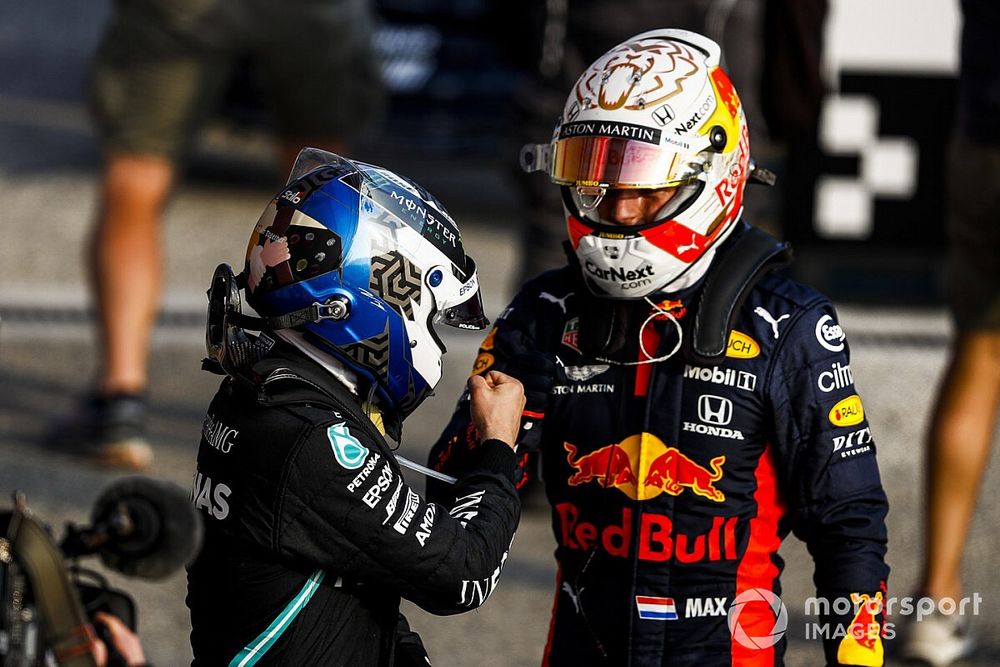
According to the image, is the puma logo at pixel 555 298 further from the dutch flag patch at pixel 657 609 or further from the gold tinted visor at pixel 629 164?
the dutch flag patch at pixel 657 609

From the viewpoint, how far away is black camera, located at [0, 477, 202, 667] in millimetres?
1956

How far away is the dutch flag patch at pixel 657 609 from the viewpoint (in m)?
2.84

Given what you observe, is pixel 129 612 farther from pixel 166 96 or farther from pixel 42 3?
pixel 42 3

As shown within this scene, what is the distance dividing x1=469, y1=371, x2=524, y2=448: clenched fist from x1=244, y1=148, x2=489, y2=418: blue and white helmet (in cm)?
12

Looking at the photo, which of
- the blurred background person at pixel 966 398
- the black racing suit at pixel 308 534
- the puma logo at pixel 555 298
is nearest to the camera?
the black racing suit at pixel 308 534

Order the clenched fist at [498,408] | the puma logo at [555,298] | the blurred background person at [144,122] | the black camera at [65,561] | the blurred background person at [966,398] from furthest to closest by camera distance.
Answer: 1. the blurred background person at [144,122]
2. the blurred background person at [966,398]
3. the puma logo at [555,298]
4. the clenched fist at [498,408]
5. the black camera at [65,561]

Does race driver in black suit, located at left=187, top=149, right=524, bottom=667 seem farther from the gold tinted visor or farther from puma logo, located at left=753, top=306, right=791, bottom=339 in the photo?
puma logo, located at left=753, top=306, right=791, bottom=339

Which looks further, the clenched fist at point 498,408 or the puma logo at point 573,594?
the puma logo at point 573,594

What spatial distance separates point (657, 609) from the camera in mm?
2838

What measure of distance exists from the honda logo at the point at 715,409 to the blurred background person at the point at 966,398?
1.72 meters

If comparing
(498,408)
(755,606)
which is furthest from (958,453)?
(498,408)

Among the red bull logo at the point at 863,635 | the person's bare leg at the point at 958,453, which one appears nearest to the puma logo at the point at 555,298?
the red bull logo at the point at 863,635

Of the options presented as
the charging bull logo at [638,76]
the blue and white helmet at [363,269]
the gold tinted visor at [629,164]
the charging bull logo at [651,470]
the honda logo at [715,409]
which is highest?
the charging bull logo at [638,76]

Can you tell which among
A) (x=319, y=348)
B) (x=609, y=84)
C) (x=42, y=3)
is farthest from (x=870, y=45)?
(x=42, y=3)
